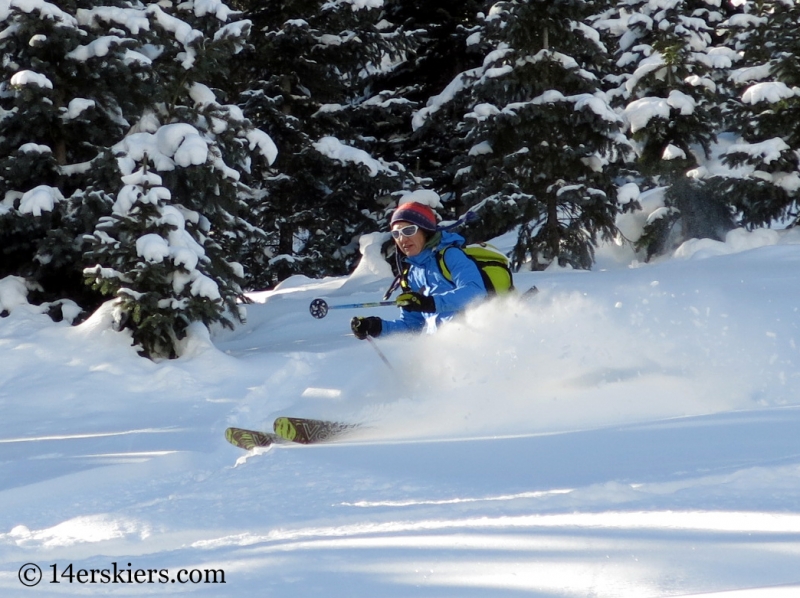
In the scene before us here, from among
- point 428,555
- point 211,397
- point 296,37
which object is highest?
point 296,37

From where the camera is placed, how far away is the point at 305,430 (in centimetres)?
618

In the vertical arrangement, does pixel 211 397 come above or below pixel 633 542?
below

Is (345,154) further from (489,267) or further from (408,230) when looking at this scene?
(489,267)

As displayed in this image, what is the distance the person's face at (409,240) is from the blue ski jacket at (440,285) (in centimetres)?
7

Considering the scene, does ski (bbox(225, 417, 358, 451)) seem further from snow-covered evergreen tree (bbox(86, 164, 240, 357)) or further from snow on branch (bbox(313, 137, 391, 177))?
snow on branch (bbox(313, 137, 391, 177))

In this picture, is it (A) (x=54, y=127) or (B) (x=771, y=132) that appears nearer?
(A) (x=54, y=127)

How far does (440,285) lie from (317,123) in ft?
40.0

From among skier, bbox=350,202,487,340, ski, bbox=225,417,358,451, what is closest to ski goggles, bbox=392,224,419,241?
skier, bbox=350,202,487,340

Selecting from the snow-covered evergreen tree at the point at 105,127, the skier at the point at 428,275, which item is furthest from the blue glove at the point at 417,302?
the snow-covered evergreen tree at the point at 105,127

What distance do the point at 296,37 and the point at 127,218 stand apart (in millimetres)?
9012

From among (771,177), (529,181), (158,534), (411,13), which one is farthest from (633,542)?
(411,13)

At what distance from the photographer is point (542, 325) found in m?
6.91

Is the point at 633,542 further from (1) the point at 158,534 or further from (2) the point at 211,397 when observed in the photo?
(2) the point at 211,397

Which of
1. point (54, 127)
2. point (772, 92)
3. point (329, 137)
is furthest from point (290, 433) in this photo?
point (772, 92)
